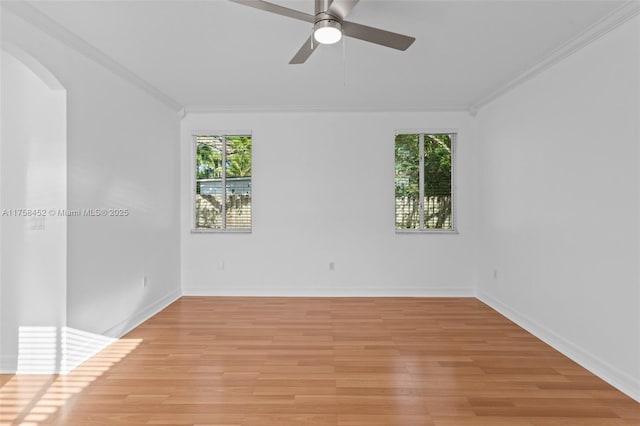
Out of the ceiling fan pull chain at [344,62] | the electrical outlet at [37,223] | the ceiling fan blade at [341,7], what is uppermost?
the ceiling fan pull chain at [344,62]

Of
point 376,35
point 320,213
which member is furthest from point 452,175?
point 376,35

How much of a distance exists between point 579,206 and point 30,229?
4376 mm

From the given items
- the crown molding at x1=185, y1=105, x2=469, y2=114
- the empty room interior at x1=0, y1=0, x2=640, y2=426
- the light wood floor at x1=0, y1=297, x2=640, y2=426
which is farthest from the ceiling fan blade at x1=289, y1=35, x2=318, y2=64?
the light wood floor at x1=0, y1=297, x2=640, y2=426

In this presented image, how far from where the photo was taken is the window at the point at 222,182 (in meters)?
5.06

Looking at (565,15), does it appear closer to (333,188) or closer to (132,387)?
(333,188)

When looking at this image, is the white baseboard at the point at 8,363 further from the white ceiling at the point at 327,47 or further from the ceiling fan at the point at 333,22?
the ceiling fan at the point at 333,22

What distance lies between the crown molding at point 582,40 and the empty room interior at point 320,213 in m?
0.02

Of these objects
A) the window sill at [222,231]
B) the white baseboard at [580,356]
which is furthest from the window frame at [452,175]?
the window sill at [222,231]

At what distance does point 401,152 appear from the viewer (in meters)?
5.00

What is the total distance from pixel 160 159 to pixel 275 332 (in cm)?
257

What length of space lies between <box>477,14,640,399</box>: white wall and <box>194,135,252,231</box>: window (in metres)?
3.37

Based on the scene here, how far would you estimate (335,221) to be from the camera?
495 cm

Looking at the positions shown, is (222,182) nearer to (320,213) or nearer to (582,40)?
(320,213)

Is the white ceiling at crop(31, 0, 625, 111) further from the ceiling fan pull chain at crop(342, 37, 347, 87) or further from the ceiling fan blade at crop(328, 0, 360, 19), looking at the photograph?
the ceiling fan blade at crop(328, 0, 360, 19)
